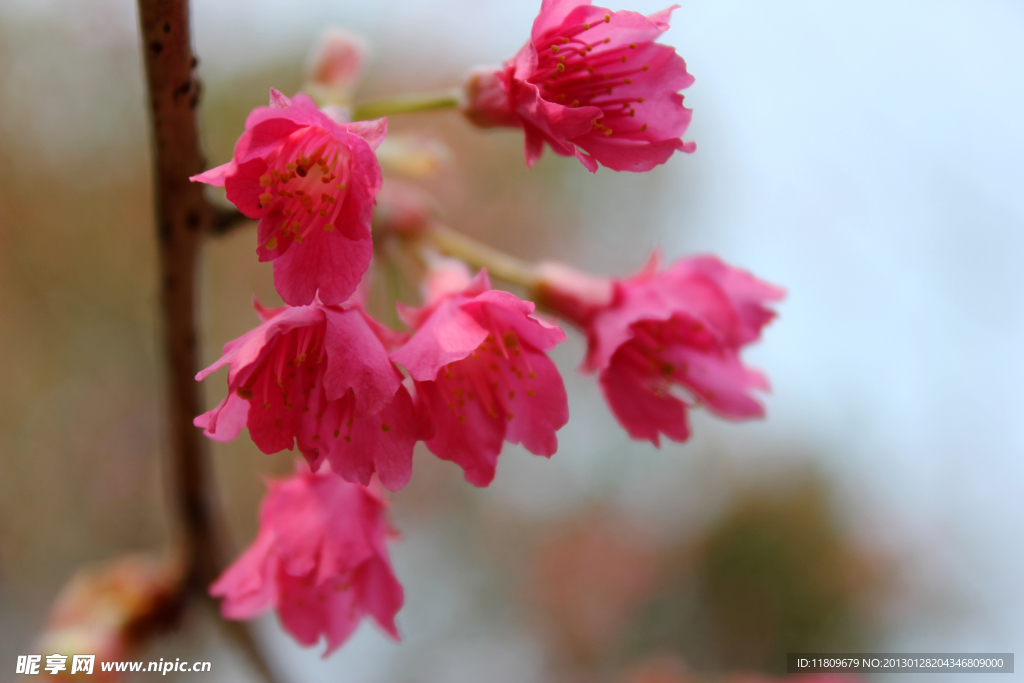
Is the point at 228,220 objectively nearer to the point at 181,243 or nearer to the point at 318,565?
the point at 181,243

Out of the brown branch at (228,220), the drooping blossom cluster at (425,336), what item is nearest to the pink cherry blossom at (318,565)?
the drooping blossom cluster at (425,336)

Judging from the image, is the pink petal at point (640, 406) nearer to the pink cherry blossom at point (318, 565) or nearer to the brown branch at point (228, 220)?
the pink cherry blossom at point (318, 565)

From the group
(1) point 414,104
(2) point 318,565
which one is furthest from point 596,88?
(2) point 318,565

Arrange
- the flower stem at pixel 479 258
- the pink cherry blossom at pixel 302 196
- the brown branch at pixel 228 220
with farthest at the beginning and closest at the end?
the flower stem at pixel 479 258, the brown branch at pixel 228 220, the pink cherry blossom at pixel 302 196

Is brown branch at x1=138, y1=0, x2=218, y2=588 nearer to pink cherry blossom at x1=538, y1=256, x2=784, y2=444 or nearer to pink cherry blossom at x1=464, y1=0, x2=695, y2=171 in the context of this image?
pink cherry blossom at x1=464, y1=0, x2=695, y2=171

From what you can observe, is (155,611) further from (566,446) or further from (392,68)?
(392,68)
